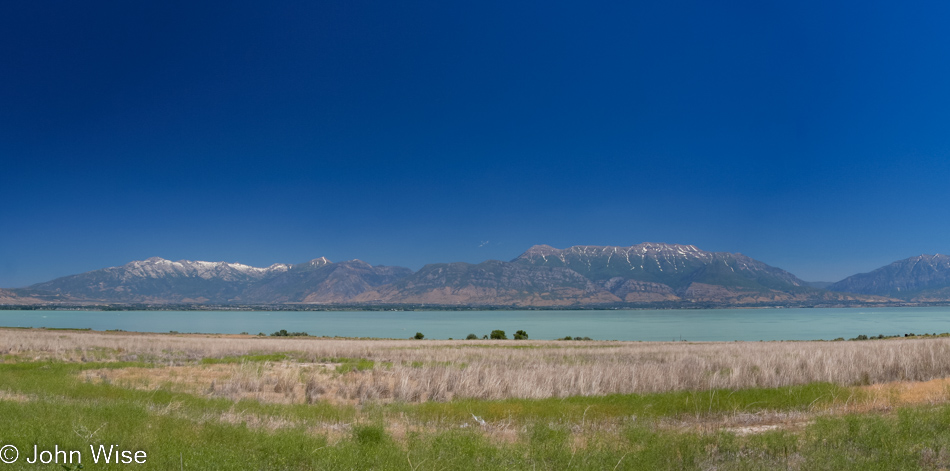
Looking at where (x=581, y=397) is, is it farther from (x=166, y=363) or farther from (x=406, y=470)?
(x=166, y=363)

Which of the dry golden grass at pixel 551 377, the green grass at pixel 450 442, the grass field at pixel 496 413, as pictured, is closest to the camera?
the green grass at pixel 450 442

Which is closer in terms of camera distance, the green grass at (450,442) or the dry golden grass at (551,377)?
the green grass at (450,442)

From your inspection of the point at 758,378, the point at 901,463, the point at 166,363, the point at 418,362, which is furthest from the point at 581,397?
the point at 166,363

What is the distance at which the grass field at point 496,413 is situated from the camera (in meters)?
9.59

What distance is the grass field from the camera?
9.59 meters

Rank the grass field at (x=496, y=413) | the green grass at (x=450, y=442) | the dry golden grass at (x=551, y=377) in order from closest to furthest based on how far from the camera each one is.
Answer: the green grass at (x=450, y=442) → the grass field at (x=496, y=413) → the dry golden grass at (x=551, y=377)

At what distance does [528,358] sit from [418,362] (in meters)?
7.37

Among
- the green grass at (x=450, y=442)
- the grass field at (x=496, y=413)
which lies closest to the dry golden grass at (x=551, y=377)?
the grass field at (x=496, y=413)

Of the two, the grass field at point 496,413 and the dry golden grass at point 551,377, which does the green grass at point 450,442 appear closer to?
the grass field at point 496,413

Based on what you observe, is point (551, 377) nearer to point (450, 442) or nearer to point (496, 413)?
point (496, 413)

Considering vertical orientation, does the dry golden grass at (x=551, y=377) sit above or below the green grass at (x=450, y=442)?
below

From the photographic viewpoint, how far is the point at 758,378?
22.5 m

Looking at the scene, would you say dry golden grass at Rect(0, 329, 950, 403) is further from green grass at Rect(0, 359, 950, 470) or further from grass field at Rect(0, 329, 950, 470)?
green grass at Rect(0, 359, 950, 470)

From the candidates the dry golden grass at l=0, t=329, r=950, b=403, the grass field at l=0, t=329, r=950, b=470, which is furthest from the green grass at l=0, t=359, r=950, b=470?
the dry golden grass at l=0, t=329, r=950, b=403
